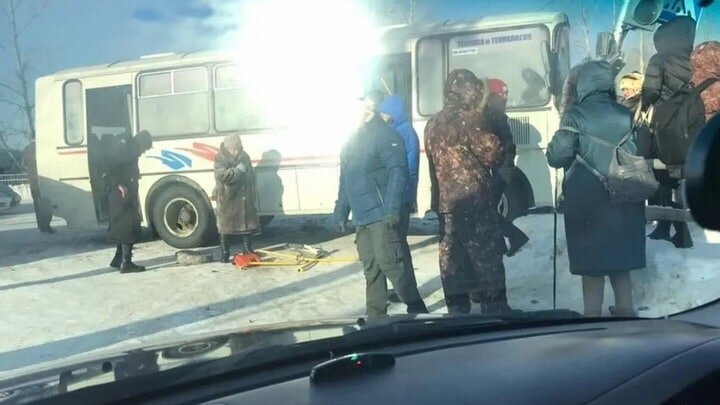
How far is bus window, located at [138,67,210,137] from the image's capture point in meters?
3.84

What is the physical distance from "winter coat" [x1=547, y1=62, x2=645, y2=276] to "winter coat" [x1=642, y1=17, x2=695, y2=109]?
61cm

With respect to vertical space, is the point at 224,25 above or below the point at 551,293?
above

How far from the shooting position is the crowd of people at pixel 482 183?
4.96 metres

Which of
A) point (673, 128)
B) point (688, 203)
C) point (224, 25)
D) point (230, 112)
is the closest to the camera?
point (688, 203)

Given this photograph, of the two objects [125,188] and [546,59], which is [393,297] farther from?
[546,59]

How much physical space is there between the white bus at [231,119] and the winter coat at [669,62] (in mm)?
687

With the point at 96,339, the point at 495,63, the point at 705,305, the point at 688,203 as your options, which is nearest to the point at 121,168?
the point at 96,339

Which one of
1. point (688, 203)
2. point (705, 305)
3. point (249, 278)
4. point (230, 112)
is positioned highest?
point (230, 112)

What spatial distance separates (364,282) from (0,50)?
2.77 meters

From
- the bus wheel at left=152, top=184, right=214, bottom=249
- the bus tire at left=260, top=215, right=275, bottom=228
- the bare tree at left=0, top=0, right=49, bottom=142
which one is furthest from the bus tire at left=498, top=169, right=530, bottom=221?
the bare tree at left=0, top=0, right=49, bottom=142

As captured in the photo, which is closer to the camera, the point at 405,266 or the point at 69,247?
the point at 69,247

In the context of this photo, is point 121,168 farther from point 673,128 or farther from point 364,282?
point 673,128

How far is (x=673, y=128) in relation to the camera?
5797 millimetres

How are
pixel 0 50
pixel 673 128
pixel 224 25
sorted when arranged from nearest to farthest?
pixel 0 50
pixel 224 25
pixel 673 128
